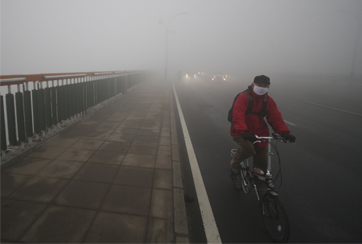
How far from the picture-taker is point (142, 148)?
17.2 feet

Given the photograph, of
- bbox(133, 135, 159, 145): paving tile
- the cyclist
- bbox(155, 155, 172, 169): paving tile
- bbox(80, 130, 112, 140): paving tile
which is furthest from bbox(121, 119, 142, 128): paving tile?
the cyclist

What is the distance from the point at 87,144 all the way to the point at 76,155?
2.28ft

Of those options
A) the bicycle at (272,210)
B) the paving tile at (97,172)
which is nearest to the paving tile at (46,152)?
the paving tile at (97,172)

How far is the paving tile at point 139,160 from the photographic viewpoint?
4.36m

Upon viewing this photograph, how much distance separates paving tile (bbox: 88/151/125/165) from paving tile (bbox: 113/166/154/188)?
0.34m

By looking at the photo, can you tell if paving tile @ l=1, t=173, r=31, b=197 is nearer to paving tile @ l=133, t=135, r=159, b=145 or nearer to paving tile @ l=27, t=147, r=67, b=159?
paving tile @ l=27, t=147, r=67, b=159

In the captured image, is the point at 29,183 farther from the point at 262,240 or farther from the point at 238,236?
the point at 262,240

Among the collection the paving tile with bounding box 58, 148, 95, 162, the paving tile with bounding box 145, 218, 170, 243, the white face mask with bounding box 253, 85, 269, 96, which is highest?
the white face mask with bounding box 253, 85, 269, 96

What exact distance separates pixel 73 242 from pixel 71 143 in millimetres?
3260

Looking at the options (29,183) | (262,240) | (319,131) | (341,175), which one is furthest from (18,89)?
(319,131)

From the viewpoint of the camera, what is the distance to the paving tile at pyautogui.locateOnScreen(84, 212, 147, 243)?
96.8 inches

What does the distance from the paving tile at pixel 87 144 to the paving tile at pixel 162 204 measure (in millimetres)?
2314

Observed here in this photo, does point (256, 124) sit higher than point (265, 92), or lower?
lower

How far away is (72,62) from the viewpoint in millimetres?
130250
